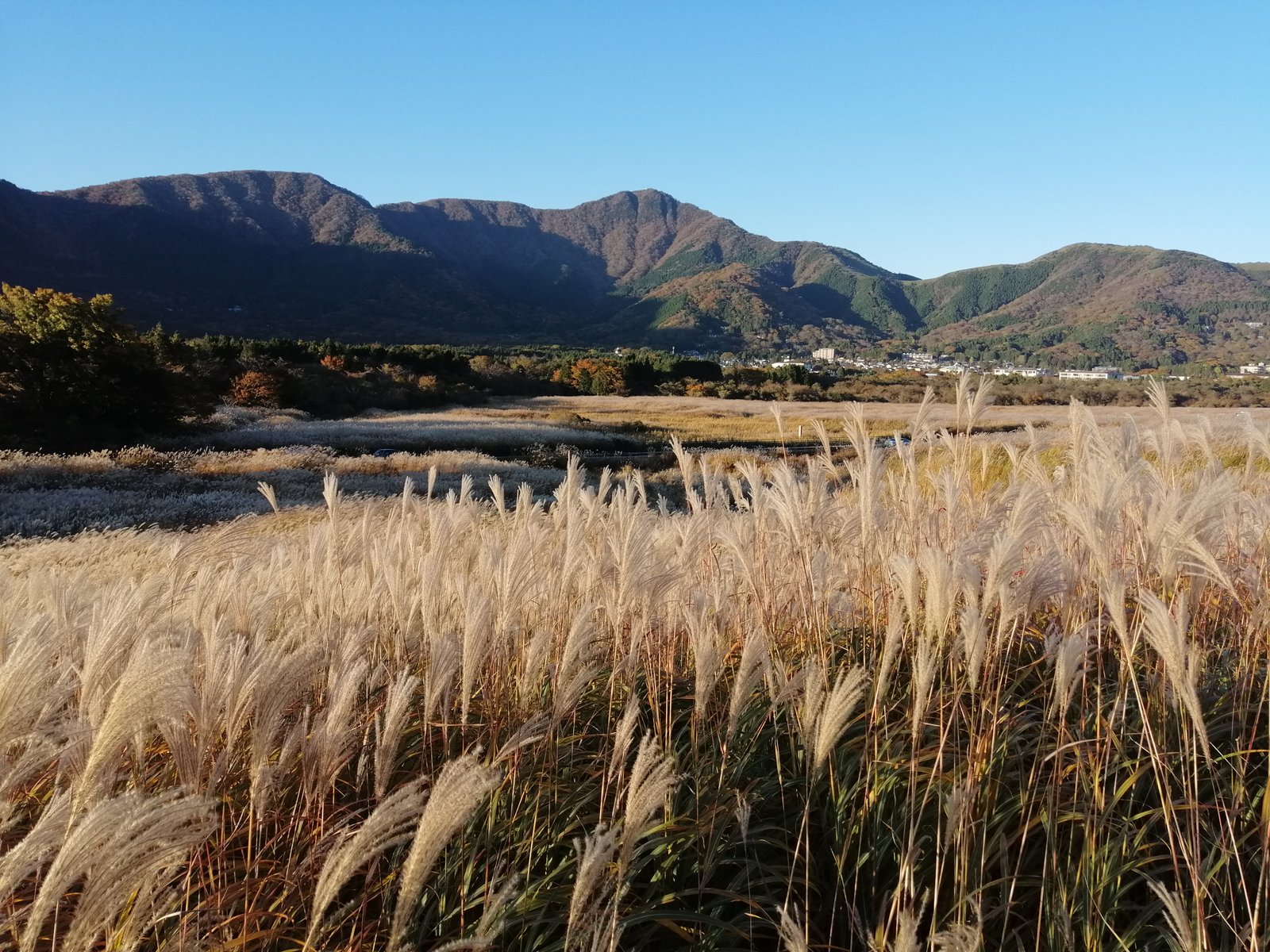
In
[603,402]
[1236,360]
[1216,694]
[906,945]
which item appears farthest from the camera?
[1236,360]

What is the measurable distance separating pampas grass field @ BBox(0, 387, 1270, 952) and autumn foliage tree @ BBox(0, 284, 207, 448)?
23.4m

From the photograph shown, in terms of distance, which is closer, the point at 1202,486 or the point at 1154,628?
the point at 1154,628

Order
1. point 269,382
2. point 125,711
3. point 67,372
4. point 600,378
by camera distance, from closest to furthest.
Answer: point 125,711
point 67,372
point 269,382
point 600,378

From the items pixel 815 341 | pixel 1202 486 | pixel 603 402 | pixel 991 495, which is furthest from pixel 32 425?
pixel 815 341

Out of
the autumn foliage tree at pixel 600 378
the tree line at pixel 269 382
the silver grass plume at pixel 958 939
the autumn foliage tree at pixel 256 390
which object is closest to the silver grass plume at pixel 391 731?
the silver grass plume at pixel 958 939

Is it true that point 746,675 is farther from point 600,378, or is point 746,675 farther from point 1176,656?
point 600,378

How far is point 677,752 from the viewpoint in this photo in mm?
2475

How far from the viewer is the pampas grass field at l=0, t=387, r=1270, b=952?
145 centimetres

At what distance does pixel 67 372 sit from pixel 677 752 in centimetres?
2600

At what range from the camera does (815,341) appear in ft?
589

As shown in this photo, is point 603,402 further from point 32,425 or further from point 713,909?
point 713,909

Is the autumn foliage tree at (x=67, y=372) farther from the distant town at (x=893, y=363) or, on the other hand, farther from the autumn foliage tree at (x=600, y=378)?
the distant town at (x=893, y=363)

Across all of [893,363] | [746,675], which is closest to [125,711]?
[746,675]

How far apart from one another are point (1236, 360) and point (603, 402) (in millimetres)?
113036
